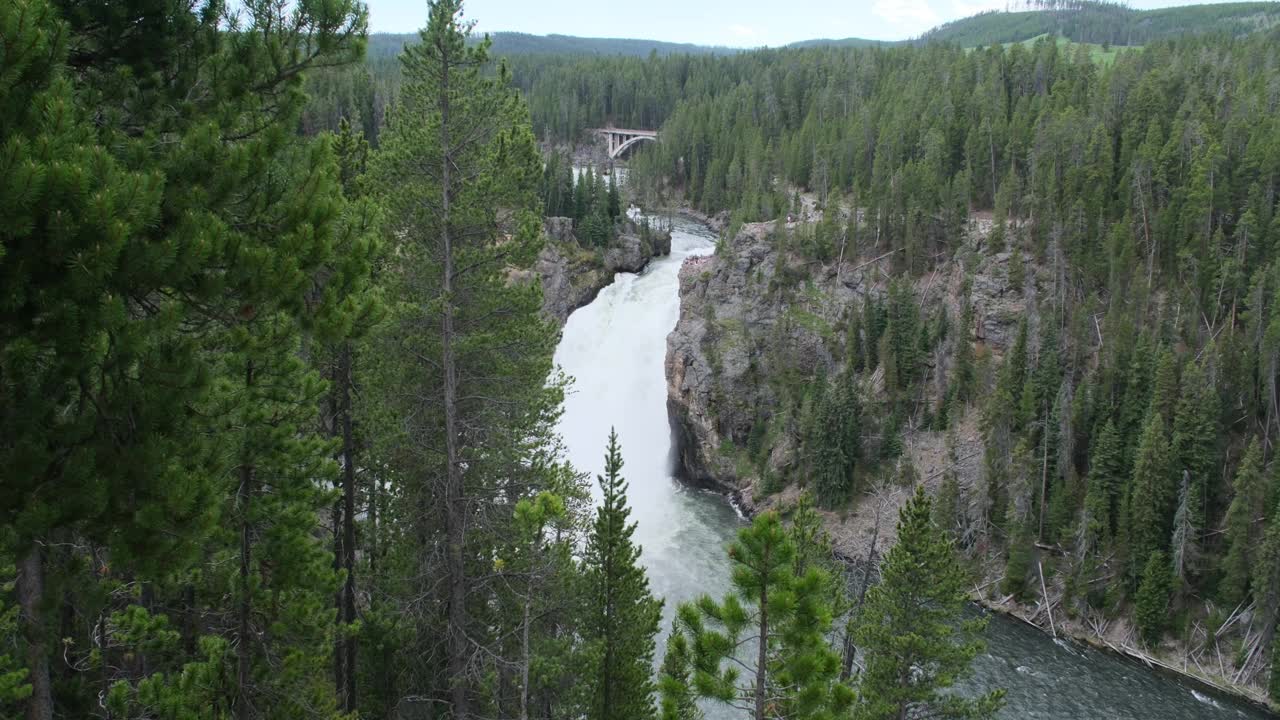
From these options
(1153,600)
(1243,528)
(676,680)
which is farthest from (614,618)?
(1243,528)

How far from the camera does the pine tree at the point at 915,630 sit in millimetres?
22328

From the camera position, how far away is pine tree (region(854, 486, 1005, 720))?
2233 cm

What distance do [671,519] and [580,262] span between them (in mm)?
36028

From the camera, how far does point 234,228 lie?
322 inches

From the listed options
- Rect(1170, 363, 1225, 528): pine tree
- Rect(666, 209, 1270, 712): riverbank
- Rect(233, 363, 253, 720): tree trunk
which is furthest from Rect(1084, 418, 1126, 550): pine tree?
Rect(233, 363, 253, 720): tree trunk

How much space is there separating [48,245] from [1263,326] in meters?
55.2

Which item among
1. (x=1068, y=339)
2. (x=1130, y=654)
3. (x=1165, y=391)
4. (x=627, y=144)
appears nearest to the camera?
(x=1130, y=654)

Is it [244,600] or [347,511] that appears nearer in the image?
[244,600]

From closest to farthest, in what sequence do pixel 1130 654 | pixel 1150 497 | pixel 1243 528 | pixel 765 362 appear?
pixel 1243 528 → pixel 1130 654 → pixel 1150 497 → pixel 765 362

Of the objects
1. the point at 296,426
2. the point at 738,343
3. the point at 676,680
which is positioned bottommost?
the point at 738,343

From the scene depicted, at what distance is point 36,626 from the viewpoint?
781cm

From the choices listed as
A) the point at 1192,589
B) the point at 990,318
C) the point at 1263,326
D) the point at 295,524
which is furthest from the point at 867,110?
the point at 295,524

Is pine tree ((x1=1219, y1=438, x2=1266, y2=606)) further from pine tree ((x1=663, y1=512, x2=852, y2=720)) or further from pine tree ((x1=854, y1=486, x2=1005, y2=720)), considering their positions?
pine tree ((x1=663, y1=512, x2=852, y2=720))

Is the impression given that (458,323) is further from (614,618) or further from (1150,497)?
(1150,497)
